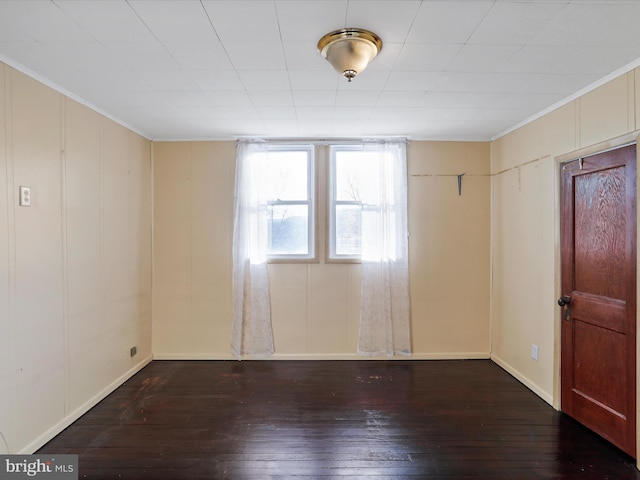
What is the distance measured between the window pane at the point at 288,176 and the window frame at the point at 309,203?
4cm

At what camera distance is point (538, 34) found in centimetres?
177

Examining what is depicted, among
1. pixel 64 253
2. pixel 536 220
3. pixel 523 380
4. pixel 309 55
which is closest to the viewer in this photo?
pixel 309 55

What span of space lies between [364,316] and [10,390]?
2910mm

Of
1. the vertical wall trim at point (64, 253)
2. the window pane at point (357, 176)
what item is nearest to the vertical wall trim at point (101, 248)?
the vertical wall trim at point (64, 253)

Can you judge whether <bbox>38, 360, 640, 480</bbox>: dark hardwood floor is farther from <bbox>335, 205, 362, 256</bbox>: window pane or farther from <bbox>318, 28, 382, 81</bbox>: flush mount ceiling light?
<bbox>318, 28, 382, 81</bbox>: flush mount ceiling light

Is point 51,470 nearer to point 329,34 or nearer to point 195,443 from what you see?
point 195,443

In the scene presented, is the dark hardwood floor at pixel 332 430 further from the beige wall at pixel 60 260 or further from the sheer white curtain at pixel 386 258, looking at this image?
the sheer white curtain at pixel 386 258

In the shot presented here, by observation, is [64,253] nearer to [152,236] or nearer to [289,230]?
[152,236]

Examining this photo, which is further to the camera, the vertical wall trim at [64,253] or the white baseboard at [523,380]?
the white baseboard at [523,380]

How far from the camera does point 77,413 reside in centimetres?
254

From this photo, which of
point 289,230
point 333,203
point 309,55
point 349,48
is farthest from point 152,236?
point 349,48

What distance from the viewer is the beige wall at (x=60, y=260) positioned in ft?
6.61

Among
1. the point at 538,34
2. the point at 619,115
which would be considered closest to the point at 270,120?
the point at 538,34

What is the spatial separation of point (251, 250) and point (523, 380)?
3.01 meters
